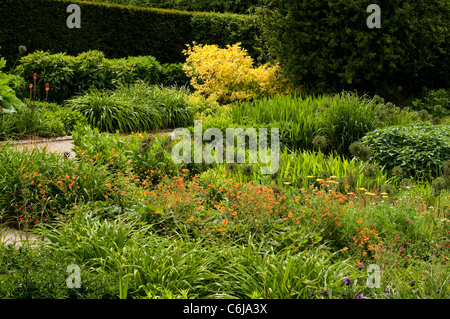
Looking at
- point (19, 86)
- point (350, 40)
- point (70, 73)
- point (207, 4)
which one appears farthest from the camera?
point (207, 4)

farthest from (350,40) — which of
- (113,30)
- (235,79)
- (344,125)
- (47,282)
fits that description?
(47,282)


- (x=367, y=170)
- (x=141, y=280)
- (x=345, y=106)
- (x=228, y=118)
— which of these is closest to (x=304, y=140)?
(x=345, y=106)

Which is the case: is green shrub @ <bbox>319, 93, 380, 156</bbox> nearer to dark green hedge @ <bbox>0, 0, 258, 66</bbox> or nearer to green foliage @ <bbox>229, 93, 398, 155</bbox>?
green foliage @ <bbox>229, 93, 398, 155</bbox>

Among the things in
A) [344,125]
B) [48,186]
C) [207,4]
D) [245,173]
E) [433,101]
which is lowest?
[48,186]

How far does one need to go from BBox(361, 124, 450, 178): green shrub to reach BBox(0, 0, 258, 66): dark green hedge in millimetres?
6927

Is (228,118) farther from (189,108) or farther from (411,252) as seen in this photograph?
(411,252)

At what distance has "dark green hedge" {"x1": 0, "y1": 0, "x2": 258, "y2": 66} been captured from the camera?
11.4 metres

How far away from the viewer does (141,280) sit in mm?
2932

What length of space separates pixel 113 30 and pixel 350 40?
23.6 ft

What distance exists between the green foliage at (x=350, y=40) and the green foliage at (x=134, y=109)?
2.58 m

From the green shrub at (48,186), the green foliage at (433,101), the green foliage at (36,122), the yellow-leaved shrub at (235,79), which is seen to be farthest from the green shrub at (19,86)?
the green foliage at (433,101)

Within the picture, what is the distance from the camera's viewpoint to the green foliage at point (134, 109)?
777 cm

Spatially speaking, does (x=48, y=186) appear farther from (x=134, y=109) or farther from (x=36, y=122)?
(x=134, y=109)

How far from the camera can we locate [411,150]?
17.5 feet
